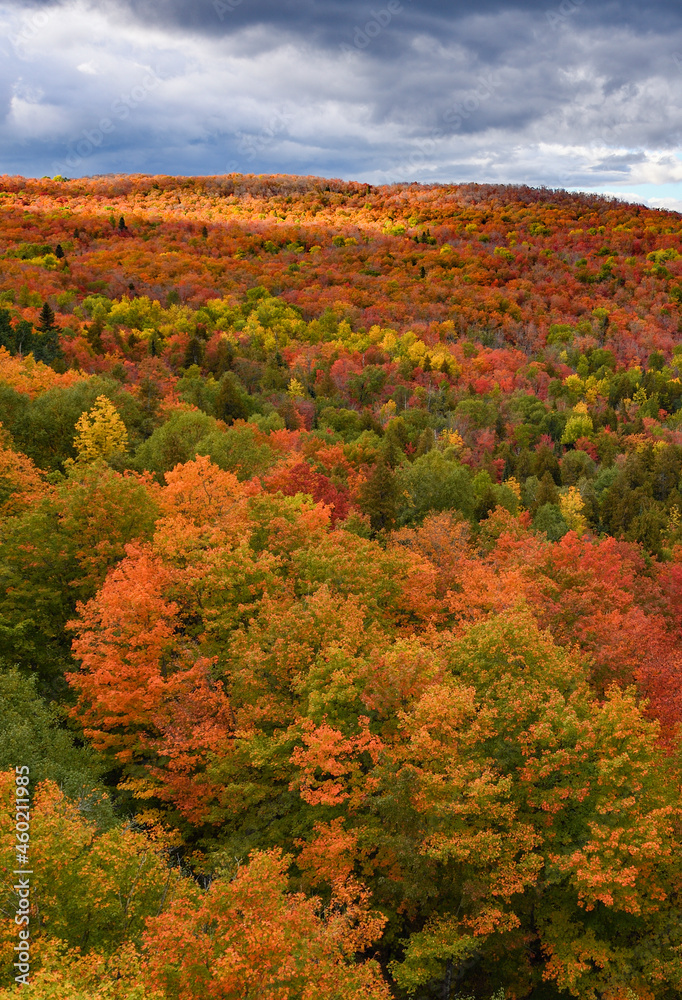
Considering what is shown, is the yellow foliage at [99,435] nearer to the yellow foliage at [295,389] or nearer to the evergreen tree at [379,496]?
the evergreen tree at [379,496]

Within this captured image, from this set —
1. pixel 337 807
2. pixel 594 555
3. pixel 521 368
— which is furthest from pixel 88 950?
pixel 521 368

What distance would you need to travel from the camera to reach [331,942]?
56.9 ft

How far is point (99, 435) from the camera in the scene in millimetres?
55844

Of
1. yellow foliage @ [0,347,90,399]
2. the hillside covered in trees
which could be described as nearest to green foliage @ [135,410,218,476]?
the hillside covered in trees

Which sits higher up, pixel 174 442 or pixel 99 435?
pixel 99 435

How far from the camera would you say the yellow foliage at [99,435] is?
55094 millimetres

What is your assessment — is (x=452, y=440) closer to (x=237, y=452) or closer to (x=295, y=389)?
(x=295, y=389)

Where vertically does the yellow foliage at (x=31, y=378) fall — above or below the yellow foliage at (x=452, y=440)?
above

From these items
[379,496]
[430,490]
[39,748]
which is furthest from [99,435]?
[39,748]

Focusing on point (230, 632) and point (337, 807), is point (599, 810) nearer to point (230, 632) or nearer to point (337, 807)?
point (337, 807)

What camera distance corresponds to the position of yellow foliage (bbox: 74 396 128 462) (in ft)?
181

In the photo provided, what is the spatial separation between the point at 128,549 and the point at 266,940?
22827mm

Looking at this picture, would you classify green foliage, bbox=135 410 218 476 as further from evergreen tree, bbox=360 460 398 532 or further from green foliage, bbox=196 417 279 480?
evergreen tree, bbox=360 460 398 532

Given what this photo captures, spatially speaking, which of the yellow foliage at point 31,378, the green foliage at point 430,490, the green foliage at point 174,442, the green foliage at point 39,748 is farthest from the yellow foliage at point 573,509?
the green foliage at point 39,748
